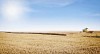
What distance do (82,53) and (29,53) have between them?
247 inches

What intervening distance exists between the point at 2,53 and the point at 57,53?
21.3 feet

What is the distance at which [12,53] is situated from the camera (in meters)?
18.7

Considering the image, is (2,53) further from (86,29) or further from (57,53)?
(86,29)

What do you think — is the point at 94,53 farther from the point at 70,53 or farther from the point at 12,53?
the point at 12,53

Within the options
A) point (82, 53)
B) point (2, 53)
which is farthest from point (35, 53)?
point (82, 53)

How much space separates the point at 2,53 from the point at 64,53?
7316 mm

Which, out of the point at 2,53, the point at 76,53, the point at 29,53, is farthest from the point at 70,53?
the point at 2,53

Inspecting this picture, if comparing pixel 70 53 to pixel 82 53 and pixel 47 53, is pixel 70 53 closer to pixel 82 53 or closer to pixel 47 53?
pixel 82 53

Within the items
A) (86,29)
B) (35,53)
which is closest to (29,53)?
(35,53)

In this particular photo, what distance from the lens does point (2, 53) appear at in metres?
18.6

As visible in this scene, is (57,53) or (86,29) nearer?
(57,53)

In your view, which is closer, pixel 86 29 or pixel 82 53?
pixel 82 53

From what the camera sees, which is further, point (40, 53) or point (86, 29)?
point (86, 29)

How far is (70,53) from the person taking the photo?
18.7 metres
